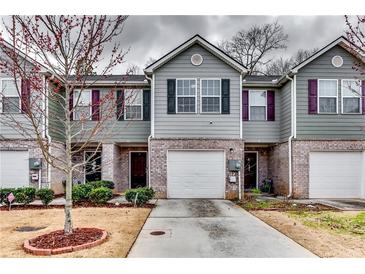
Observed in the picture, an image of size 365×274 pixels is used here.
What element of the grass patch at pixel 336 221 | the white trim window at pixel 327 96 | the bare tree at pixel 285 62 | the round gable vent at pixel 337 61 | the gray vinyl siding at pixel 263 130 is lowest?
the grass patch at pixel 336 221

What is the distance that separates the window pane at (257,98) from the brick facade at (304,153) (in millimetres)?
2819

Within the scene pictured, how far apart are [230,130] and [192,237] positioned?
7654 millimetres

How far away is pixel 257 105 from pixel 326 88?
3181 millimetres

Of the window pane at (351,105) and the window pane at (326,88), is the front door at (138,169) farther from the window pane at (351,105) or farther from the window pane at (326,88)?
the window pane at (351,105)

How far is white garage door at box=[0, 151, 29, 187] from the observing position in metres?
14.2

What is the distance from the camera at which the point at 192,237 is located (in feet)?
23.8

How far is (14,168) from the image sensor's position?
14242 millimetres

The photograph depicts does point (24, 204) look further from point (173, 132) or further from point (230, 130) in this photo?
point (230, 130)

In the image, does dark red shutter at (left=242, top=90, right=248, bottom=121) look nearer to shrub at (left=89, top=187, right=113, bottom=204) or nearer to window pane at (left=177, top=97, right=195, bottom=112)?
window pane at (left=177, top=97, right=195, bottom=112)

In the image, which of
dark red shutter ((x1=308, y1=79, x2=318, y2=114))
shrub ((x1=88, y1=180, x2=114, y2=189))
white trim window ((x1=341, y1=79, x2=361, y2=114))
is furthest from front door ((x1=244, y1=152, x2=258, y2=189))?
shrub ((x1=88, y1=180, x2=114, y2=189))

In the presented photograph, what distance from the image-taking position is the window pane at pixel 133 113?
622 inches

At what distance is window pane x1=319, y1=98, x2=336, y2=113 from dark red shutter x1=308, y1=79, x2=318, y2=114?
0.91ft

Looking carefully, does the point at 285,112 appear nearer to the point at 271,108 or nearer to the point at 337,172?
the point at 271,108

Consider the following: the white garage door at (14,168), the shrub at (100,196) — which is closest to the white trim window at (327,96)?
the shrub at (100,196)
